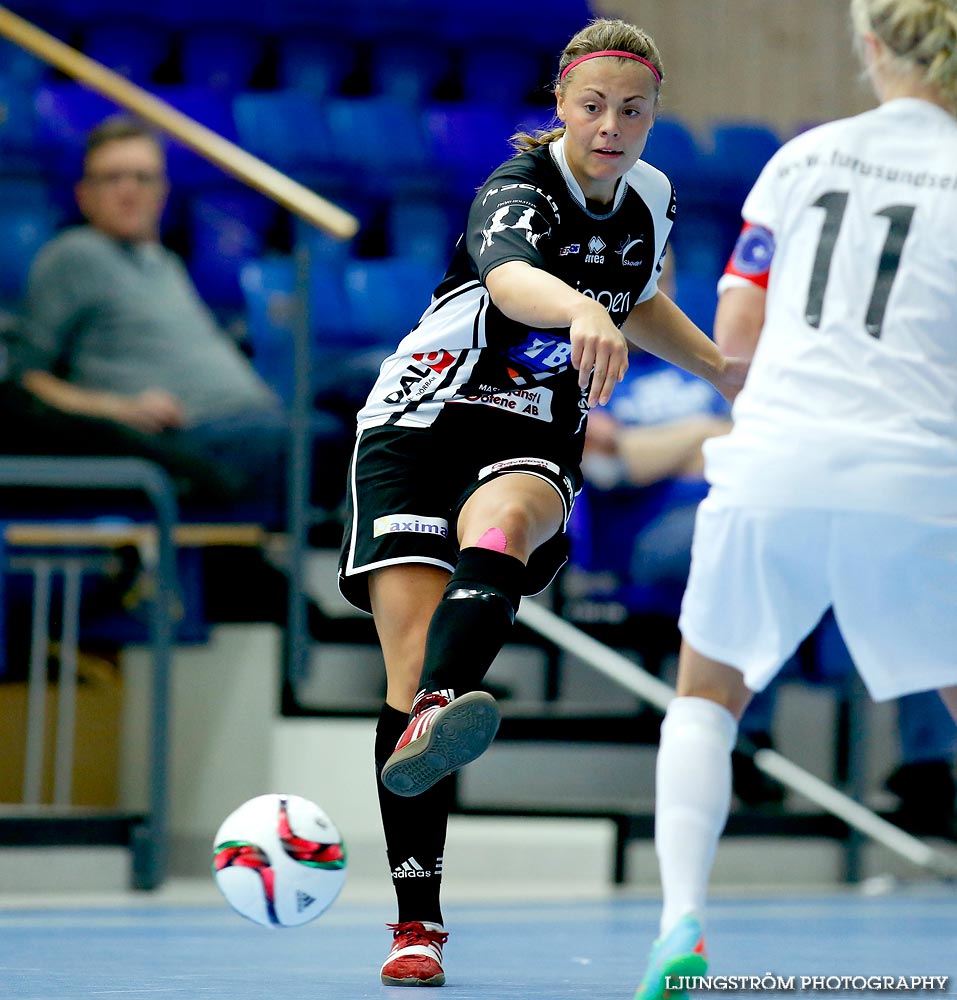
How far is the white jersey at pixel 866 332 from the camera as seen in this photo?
2582 millimetres

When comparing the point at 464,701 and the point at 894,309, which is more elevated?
the point at 894,309

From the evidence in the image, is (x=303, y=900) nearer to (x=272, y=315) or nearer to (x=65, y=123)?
(x=272, y=315)

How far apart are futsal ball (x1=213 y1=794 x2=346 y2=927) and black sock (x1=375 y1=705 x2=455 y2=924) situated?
15cm

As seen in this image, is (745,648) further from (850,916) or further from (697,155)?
(697,155)

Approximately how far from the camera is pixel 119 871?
5.37m

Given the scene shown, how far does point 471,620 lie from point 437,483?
402 mm

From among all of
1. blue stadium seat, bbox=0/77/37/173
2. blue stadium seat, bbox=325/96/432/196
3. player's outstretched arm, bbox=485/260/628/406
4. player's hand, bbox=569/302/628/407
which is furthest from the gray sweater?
player's hand, bbox=569/302/628/407

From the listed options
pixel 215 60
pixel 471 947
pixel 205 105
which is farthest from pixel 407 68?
pixel 471 947

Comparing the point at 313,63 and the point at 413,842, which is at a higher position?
the point at 313,63

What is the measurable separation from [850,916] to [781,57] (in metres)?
6.84

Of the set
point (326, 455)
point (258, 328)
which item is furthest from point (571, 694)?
point (258, 328)

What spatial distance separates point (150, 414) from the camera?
19.1 feet

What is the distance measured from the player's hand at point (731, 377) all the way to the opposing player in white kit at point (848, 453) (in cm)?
65

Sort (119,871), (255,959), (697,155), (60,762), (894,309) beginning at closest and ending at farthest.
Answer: (894,309), (255,959), (119,871), (60,762), (697,155)
